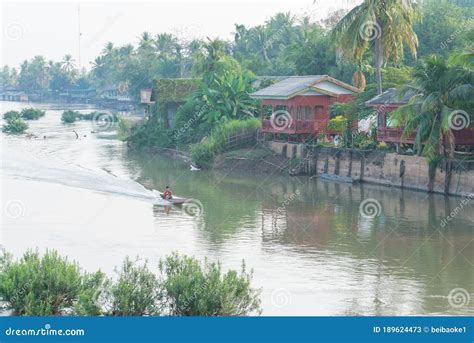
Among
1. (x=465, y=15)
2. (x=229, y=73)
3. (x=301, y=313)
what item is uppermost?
(x=465, y=15)

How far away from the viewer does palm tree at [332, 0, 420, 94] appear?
54.0m

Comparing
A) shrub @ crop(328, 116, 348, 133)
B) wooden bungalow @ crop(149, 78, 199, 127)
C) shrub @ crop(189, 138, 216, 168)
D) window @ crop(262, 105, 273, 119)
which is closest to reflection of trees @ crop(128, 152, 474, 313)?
shrub @ crop(189, 138, 216, 168)

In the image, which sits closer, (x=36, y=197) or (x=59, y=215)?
(x=59, y=215)

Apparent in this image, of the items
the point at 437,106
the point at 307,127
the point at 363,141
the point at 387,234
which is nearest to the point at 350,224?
the point at 387,234

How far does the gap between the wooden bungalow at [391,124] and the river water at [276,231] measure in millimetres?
2846

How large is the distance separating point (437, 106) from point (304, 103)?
14354 mm

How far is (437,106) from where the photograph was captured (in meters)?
44.2

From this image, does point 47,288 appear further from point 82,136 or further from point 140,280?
point 82,136

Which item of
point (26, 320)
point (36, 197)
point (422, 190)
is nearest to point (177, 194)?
point (36, 197)

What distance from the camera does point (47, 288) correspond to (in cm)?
2231

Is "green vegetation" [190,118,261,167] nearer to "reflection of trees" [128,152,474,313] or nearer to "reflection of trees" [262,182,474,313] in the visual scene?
"reflection of trees" [128,152,474,313]

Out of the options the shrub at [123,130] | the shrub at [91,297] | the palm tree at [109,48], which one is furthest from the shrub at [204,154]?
the palm tree at [109,48]

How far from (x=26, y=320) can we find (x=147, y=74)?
108m

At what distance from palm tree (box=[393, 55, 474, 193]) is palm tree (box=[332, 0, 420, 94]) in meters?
8.91
